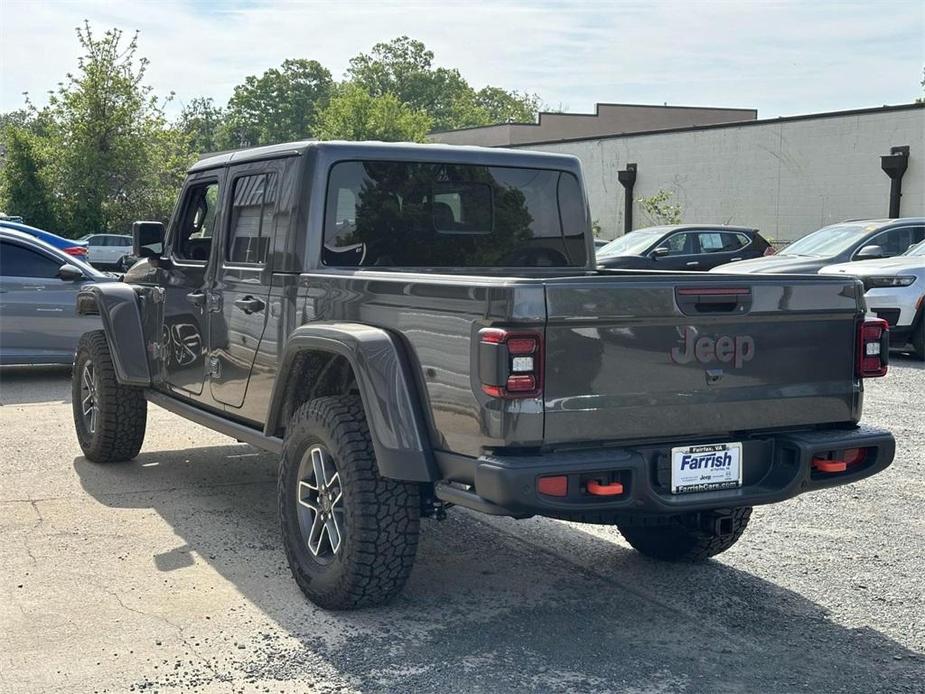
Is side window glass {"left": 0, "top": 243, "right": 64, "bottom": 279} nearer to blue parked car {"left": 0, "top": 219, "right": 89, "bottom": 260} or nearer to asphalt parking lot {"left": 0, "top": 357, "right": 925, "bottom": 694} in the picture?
blue parked car {"left": 0, "top": 219, "right": 89, "bottom": 260}

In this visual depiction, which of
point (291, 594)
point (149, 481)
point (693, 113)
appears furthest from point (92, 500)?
point (693, 113)

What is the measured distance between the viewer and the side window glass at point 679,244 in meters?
21.1

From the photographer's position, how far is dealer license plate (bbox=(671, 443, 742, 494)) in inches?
182

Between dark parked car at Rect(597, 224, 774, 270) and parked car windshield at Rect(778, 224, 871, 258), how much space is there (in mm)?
4014

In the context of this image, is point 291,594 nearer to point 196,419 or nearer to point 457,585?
point 457,585

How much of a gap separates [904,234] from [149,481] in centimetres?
Answer: 1158

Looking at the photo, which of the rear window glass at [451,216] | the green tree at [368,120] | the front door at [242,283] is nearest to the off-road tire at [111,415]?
the front door at [242,283]

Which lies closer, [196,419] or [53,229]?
[196,419]

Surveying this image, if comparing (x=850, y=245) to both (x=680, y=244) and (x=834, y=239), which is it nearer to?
(x=834, y=239)

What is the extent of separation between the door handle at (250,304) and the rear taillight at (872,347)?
2.78m

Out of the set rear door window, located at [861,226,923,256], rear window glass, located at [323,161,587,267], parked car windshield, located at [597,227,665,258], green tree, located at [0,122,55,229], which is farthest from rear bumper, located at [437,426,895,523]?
green tree, located at [0,122,55,229]

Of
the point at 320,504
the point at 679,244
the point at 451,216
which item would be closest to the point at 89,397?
the point at 451,216

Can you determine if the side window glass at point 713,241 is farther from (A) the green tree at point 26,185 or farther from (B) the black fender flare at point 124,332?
(A) the green tree at point 26,185

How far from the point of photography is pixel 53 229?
37594 mm
